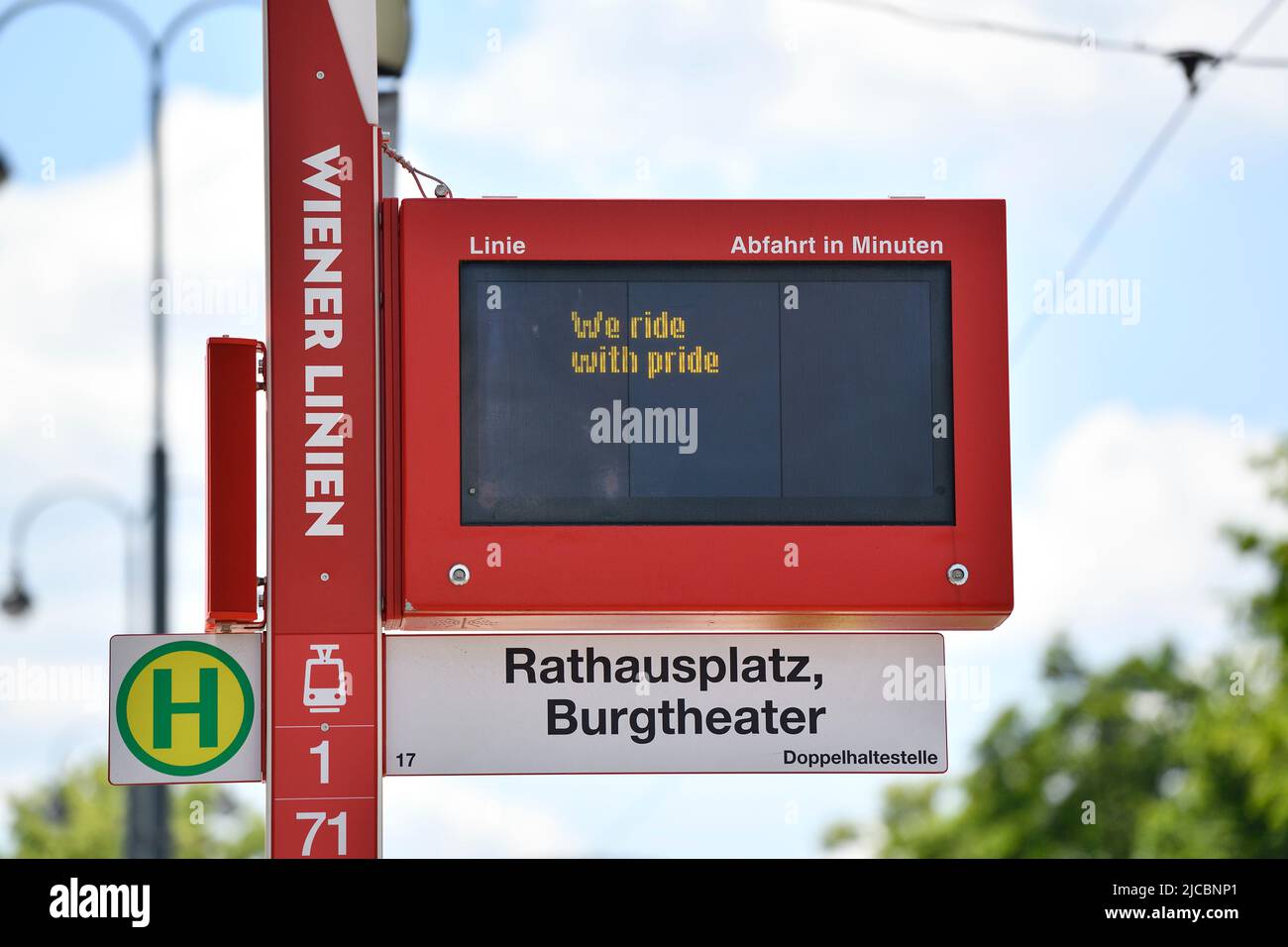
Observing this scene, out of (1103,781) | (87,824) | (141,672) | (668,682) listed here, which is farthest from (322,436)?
(1103,781)

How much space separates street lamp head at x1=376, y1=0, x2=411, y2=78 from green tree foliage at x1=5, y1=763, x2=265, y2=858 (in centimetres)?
4955

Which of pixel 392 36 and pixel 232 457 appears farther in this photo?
pixel 392 36

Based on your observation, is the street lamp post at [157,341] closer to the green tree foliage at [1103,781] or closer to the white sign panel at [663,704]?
the white sign panel at [663,704]

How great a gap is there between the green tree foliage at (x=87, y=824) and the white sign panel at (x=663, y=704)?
164 feet

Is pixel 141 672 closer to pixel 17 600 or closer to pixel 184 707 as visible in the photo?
pixel 184 707

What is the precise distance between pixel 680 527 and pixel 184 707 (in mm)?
1774

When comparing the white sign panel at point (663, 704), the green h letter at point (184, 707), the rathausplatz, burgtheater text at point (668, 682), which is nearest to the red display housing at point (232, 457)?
the green h letter at point (184, 707)

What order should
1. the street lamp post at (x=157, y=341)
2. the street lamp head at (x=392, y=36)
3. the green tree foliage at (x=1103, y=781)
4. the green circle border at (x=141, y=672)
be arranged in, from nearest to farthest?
1. the green circle border at (x=141, y=672)
2. the street lamp head at (x=392, y=36)
3. the street lamp post at (x=157, y=341)
4. the green tree foliage at (x=1103, y=781)

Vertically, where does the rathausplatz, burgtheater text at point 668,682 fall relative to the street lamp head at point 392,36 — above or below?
below

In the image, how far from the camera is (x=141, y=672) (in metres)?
7.32

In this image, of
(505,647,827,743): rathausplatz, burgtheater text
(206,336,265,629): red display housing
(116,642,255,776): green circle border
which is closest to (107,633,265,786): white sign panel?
(116,642,255,776): green circle border

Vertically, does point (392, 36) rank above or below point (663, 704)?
above

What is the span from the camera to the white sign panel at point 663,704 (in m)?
7.34
